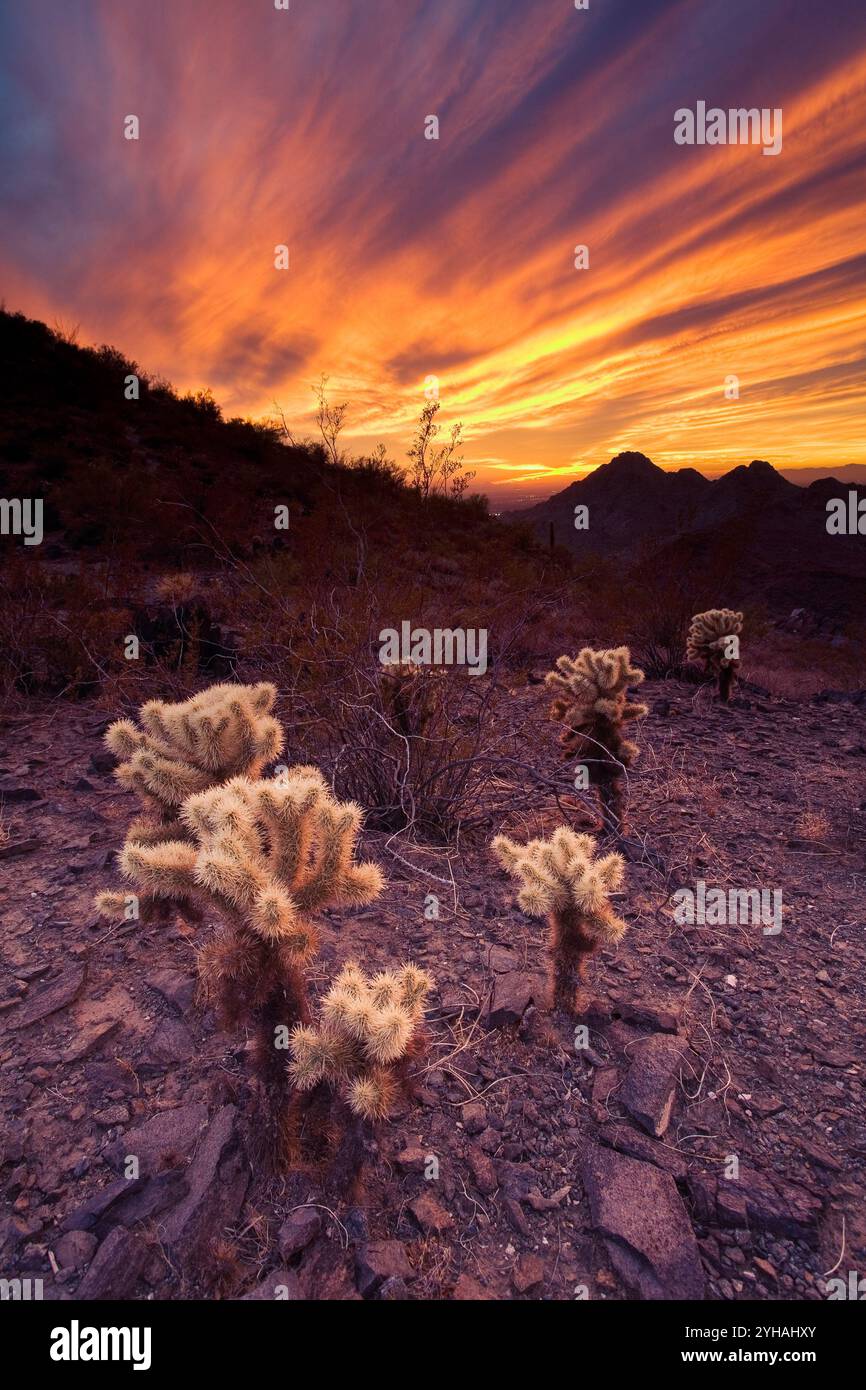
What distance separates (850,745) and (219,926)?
5643mm

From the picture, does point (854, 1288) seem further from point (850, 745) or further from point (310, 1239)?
point (850, 745)

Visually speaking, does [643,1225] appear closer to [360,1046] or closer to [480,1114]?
[480,1114]

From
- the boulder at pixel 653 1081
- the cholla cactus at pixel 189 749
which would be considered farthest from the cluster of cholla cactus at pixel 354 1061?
the cholla cactus at pixel 189 749

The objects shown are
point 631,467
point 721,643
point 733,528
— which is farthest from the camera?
point 631,467

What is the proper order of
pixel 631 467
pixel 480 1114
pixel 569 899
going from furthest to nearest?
1. pixel 631 467
2. pixel 569 899
3. pixel 480 1114

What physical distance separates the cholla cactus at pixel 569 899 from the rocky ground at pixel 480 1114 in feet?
0.61

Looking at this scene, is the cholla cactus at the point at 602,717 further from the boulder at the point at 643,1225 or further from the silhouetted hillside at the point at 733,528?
the silhouetted hillside at the point at 733,528

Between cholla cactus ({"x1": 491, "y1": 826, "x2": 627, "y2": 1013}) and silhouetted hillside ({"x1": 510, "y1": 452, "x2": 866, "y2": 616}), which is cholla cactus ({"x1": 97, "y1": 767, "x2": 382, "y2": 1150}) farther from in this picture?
→ silhouetted hillside ({"x1": 510, "y1": 452, "x2": 866, "y2": 616})

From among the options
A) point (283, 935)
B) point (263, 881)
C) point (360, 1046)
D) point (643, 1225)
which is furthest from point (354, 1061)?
point (643, 1225)

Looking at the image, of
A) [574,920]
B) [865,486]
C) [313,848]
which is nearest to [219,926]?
[313,848]

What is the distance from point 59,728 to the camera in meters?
5.30

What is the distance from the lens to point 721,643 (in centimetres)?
659

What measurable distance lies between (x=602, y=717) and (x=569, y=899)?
1.95 meters

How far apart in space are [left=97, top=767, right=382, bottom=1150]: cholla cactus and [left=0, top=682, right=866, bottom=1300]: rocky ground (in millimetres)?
434
